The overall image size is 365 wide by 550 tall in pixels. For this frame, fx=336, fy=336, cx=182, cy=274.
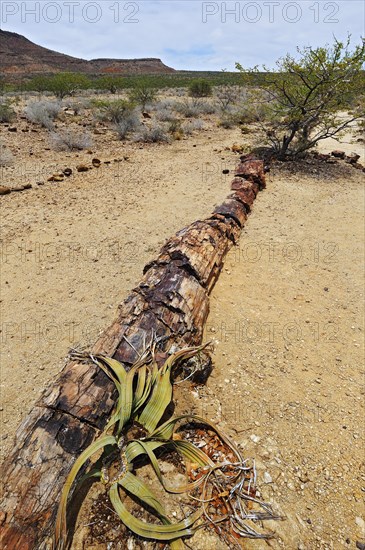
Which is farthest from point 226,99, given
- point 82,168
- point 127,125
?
point 82,168

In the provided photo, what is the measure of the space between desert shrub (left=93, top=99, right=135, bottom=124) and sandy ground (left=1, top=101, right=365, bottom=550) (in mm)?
4906

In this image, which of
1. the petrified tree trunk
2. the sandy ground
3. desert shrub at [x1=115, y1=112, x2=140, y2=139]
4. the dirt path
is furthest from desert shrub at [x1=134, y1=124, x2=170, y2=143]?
the petrified tree trunk

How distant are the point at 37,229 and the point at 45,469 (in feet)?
13.1

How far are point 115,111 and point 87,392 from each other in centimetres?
1146

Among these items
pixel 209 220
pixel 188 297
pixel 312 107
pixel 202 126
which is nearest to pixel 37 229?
pixel 209 220

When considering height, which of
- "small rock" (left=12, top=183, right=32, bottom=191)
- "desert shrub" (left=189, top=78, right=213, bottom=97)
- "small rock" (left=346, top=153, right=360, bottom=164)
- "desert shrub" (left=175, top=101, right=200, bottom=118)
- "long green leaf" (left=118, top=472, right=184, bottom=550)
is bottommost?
"long green leaf" (left=118, top=472, right=184, bottom=550)

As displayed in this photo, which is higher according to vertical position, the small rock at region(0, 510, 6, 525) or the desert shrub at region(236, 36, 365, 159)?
the desert shrub at region(236, 36, 365, 159)

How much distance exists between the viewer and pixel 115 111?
1145 centimetres

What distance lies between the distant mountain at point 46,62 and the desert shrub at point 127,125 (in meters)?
57.2

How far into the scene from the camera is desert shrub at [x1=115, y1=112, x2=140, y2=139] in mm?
9789

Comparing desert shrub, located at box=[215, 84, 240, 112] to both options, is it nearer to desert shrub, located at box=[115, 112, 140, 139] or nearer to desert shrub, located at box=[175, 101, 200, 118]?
desert shrub, located at box=[175, 101, 200, 118]

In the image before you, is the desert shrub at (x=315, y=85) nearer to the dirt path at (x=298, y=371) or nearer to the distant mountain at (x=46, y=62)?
the dirt path at (x=298, y=371)

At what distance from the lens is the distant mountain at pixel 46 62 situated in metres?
58.8

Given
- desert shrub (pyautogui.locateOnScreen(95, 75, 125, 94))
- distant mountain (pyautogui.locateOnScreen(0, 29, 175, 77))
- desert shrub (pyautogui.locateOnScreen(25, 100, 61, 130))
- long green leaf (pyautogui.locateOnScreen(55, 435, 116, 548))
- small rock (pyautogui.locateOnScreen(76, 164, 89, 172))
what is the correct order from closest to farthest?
long green leaf (pyautogui.locateOnScreen(55, 435, 116, 548))
small rock (pyautogui.locateOnScreen(76, 164, 89, 172))
desert shrub (pyautogui.locateOnScreen(25, 100, 61, 130))
desert shrub (pyautogui.locateOnScreen(95, 75, 125, 94))
distant mountain (pyautogui.locateOnScreen(0, 29, 175, 77))
